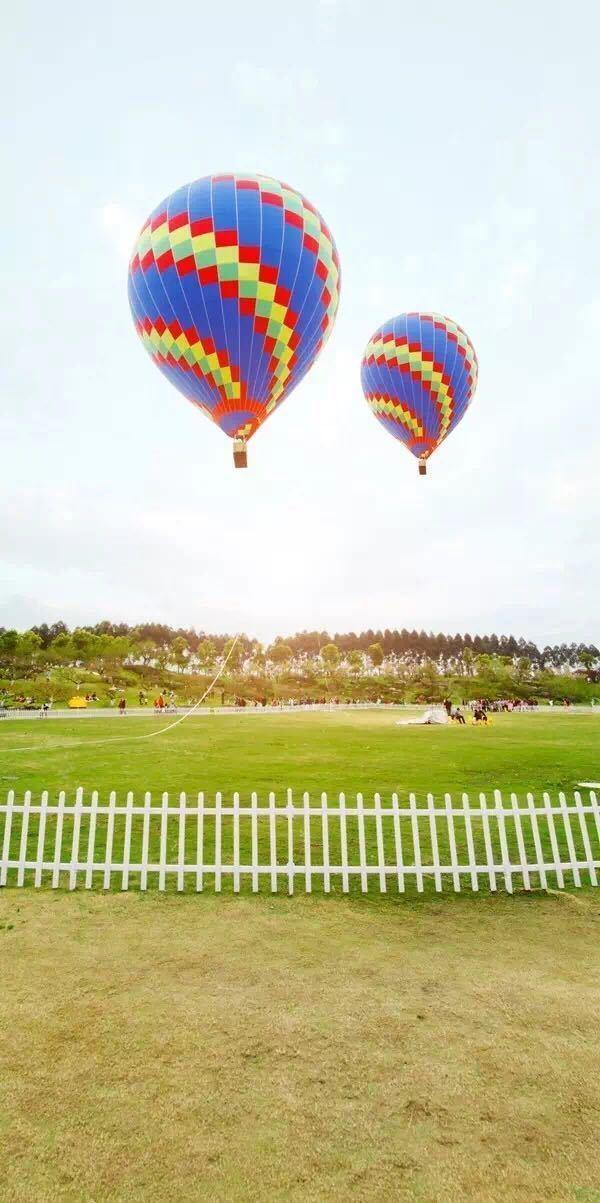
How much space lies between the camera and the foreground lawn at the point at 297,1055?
3234 millimetres

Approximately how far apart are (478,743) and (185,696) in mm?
68790

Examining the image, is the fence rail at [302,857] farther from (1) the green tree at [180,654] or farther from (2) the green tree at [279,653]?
(2) the green tree at [279,653]

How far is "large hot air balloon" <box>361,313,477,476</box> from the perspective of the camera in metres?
23.7

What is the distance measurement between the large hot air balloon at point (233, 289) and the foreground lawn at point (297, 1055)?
13.3 meters

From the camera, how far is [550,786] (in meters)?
12.7

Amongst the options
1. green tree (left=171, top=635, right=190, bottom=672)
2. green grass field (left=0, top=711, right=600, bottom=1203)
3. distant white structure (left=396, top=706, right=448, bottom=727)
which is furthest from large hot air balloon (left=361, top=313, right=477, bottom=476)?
green tree (left=171, top=635, right=190, bottom=672)

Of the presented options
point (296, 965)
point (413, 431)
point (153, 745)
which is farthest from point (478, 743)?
point (296, 965)

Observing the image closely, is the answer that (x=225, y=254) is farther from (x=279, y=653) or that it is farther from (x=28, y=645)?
(x=279, y=653)

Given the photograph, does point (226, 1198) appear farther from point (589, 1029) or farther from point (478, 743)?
point (478, 743)

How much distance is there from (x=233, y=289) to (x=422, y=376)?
1098 centimetres

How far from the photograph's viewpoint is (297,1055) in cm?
422

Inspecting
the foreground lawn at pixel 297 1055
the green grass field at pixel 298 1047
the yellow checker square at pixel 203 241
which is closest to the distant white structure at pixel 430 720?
the yellow checker square at pixel 203 241

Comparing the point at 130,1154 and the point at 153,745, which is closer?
the point at 130,1154

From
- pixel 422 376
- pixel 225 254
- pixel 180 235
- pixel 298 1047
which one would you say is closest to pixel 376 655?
pixel 422 376
